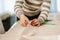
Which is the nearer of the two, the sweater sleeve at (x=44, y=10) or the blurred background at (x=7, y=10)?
the sweater sleeve at (x=44, y=10)

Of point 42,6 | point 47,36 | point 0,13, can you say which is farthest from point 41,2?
point 0,13

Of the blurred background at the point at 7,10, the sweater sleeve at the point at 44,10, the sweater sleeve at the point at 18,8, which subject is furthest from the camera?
the blurred background at the point at 7,10

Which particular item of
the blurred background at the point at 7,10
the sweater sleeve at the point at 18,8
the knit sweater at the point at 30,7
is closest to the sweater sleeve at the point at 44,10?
the knit sweater at the point at 30,7

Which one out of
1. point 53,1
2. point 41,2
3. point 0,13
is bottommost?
point 0,13

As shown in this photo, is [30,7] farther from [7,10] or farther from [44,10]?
[7,10]

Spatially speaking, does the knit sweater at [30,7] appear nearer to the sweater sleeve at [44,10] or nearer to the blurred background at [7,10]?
the sweater sleeve at [44,10]

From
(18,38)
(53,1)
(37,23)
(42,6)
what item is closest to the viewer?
(18,38)

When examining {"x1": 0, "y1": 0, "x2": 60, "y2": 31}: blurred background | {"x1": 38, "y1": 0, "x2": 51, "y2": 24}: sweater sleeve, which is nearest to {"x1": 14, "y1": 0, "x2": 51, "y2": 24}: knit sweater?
{"x1": 38, "y1": 0, "x2": 51, "y2": 24}: sweater sleeve

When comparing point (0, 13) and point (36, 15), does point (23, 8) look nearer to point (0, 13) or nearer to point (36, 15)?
point (36, 15)

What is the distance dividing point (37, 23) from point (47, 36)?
314mm

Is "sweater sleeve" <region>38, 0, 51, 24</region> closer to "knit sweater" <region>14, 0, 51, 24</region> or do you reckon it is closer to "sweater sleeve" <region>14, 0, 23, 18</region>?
"knit sweater" <region>14, 0, 51, 24</region>

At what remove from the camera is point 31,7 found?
1461 mm

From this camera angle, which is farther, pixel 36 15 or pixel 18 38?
pixel 36 15

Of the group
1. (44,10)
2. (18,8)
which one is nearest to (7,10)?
(18,8)
